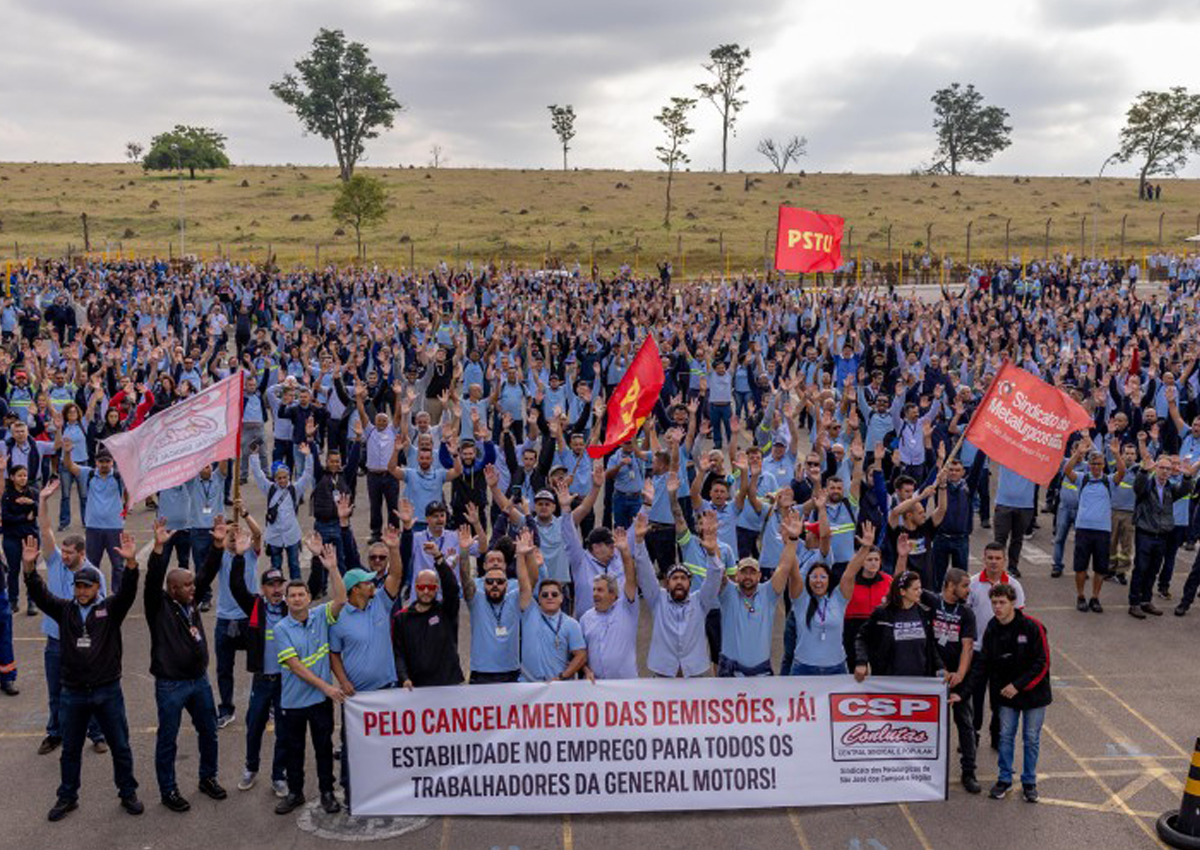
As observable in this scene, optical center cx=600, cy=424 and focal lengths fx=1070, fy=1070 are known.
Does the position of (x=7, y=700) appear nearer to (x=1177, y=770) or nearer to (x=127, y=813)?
(x=127, y=813)

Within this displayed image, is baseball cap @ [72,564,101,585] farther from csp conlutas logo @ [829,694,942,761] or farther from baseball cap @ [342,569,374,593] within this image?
csp conlutas logo @ [829,694,942,761]

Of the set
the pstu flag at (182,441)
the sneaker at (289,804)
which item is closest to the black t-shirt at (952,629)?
the sneaker at (289,804)

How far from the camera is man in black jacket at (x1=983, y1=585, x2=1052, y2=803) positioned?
7641 millimetres

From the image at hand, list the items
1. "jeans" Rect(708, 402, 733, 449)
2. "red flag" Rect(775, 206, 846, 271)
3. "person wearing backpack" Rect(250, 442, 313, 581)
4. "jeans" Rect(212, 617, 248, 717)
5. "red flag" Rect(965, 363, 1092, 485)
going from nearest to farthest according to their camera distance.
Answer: "jeans" Rect(212, 617, 248, 717) < "red flag" Rect(965, 363, 1092, 485) < "person wearing backpack" Rect(250, 442, 313, 581) < "jeans" Rect(708, 402, 733, 449) < "red flag" Rect(775, 206, 846, 271)

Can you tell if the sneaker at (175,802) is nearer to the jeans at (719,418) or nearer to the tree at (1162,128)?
the jeans at (719,418)

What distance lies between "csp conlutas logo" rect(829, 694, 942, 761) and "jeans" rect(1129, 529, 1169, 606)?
521 centimetres

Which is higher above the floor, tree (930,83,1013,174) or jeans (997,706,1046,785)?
tree (930,83,1013,174)

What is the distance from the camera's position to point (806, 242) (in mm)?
23891

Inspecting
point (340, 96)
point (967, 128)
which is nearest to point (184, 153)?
point (340, 96)

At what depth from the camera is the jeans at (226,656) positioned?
8.57m

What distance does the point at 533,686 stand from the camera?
297 inches

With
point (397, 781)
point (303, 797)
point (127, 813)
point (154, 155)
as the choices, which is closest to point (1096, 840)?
point (397, 781)

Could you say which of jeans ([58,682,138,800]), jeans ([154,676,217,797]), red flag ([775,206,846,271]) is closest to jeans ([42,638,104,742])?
jeans ([58,682,138,800])

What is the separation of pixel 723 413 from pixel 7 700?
11.7 m
